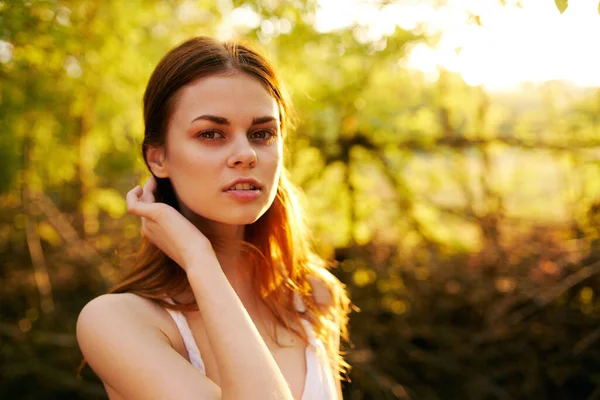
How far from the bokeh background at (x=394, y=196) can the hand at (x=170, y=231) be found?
6.59ft

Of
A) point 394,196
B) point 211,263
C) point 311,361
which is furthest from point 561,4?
point 394,196

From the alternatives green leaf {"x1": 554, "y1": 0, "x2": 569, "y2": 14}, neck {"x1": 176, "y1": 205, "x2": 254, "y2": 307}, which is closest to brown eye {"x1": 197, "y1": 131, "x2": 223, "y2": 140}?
neck {"x1": 176, "y1": 205, "x2": 254, "y2": 307}

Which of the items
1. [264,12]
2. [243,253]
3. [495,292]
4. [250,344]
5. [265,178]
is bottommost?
[495,292]

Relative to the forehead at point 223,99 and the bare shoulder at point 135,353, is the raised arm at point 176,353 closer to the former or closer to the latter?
the bare shoulder at point 135,353

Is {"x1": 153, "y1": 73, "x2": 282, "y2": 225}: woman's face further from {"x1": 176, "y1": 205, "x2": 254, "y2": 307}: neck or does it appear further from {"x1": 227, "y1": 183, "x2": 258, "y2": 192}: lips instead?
A: {"x1": 176, "y1": 205, "x2": 254, "y2": 307}: neck

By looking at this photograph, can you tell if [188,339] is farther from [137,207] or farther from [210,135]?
[210,135]

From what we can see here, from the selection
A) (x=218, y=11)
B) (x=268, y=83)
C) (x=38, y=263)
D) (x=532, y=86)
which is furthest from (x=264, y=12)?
(x=38, y=263)

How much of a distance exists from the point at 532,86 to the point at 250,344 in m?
3.96

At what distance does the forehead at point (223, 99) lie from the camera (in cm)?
184

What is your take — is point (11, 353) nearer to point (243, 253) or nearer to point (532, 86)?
point (243, 253)

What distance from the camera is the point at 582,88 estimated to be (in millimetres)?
4562

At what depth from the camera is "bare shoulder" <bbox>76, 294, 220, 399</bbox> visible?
1602 millimetres

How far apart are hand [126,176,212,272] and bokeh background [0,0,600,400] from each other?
2008mm

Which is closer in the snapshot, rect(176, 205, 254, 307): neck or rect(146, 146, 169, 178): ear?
rect(146, 146, 169, 178): ear
